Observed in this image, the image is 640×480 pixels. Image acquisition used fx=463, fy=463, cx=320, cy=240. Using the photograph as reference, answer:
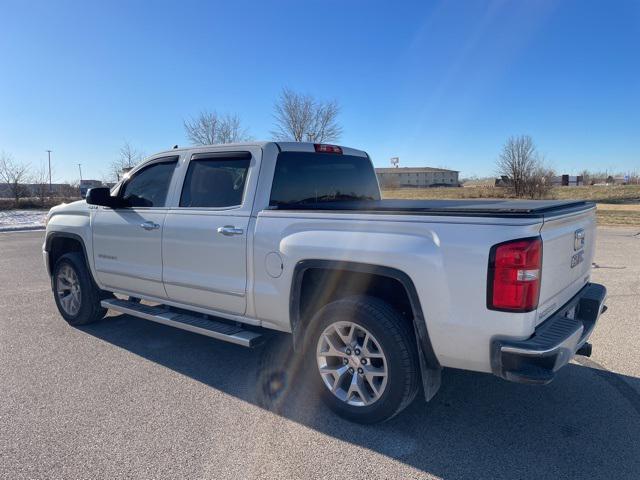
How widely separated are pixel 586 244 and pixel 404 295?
Result: 157cm

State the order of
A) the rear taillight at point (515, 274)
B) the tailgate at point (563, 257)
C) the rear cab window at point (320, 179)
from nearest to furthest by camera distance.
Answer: the rear taillight at point (515, 274) → the tailgate at point (563, 257) → the rear cab window at point (320, 179)

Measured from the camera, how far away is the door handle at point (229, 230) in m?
3.67

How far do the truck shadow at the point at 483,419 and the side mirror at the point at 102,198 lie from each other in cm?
157

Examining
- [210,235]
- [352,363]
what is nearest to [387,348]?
[352,363]

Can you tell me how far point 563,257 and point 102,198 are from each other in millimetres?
4148

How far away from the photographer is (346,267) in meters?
3.12

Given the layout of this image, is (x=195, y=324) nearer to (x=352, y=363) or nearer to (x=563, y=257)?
(x=352, y=363)

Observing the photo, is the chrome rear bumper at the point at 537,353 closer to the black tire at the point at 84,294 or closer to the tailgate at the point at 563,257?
the tailgate at the point at 563,257

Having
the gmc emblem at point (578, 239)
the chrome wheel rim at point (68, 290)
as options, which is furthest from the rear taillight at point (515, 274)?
the chrome wheel rim at point (68, 290)

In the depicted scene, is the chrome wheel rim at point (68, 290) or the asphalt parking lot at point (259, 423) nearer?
the asphalt parking lot at point (259, 423)

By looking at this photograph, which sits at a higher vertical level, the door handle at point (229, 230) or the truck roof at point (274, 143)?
the truck roof at point (274, 143)

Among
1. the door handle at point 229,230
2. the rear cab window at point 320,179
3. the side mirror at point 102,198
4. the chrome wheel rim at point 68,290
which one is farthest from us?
the chrome wheel rim at point 68,290

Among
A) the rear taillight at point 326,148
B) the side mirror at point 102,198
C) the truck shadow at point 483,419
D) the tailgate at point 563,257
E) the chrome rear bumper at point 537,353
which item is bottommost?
the truck shadow at point 483,419

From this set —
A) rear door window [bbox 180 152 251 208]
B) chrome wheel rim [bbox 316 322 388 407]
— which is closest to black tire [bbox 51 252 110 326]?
rear door window [bbox 180 152 251 208]
